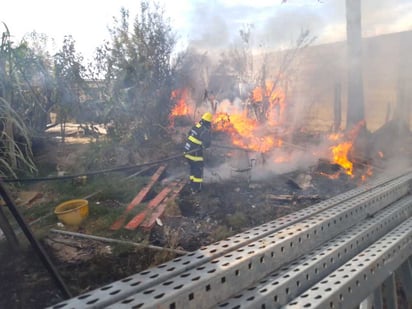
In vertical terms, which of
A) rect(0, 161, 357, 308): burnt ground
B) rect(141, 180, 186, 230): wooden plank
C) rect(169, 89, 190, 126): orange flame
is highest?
rect(169, 89, 190, 126): orange flame

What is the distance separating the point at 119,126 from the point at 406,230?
25.1ft

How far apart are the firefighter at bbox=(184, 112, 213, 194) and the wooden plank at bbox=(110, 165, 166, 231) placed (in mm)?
877

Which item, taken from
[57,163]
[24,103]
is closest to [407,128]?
[57,163]

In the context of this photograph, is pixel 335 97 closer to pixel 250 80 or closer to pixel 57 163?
pixel 250 80

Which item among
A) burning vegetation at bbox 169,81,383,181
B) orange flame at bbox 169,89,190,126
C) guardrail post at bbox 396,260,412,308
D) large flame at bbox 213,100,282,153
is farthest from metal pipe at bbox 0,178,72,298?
orange flame at bbox 169,89,190,126

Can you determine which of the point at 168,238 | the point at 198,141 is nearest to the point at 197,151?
the point at 198,141

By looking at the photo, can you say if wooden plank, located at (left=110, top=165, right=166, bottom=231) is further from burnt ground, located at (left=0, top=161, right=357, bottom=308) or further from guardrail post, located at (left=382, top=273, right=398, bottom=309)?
guardrail post, located at (left=382, top=273, right=398, bottom=309)

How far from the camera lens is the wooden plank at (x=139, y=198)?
185 inches

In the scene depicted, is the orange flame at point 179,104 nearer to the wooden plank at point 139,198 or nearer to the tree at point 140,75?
the tree at point 140,75

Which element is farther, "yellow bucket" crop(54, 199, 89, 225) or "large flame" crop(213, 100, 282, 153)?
"large flame" crop(213, 100, 282, 153)

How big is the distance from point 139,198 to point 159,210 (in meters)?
0.74

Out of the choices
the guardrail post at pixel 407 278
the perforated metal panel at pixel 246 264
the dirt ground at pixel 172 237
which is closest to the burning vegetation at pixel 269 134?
the dirt ground at pixel 172 237

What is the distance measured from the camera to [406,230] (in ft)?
7.52

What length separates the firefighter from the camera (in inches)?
243
